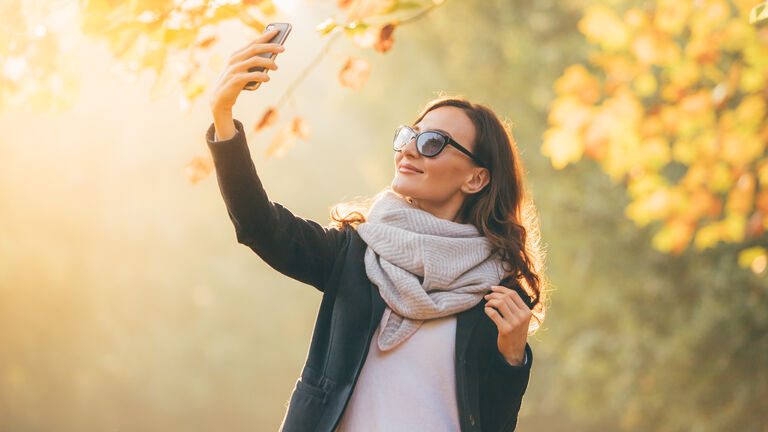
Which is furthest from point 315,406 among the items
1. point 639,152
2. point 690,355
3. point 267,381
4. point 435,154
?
point 267,381

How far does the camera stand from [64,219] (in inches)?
563

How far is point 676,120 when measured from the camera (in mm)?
4715

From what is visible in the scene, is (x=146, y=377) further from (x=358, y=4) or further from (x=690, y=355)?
(x=358, y=4)

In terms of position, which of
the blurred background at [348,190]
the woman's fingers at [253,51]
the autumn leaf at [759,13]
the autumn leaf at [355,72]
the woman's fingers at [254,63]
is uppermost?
the autumn leaf at [759,13]

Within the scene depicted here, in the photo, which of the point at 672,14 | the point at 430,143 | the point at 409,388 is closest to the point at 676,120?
the point at 672,14

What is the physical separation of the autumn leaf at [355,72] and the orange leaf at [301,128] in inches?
8.2

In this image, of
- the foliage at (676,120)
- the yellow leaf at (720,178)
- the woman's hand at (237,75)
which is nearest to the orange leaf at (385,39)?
the woman's hand at (237,75)

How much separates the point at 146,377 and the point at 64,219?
3466 mm

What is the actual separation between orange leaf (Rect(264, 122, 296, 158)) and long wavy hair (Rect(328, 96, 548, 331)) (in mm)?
389

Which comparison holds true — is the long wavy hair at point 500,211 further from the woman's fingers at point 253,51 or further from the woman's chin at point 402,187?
the woman's fingers at point 253,51

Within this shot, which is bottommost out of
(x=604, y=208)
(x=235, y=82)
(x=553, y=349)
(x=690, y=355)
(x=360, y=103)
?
(x=553, y=349)

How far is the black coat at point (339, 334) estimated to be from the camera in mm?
1909

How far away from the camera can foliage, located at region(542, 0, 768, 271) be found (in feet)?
13.9

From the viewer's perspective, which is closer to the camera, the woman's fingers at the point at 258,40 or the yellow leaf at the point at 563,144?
the woman's fingers at the point at 258,40
